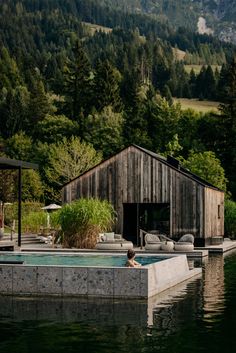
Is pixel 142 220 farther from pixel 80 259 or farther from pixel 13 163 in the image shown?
pixel 80 259

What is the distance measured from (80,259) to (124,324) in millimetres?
9713

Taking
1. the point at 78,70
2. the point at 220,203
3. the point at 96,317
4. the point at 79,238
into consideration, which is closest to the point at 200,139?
the point at 78,70

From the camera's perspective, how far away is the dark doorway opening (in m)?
38.9

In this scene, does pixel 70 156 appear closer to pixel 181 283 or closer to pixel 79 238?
pixel 79 238

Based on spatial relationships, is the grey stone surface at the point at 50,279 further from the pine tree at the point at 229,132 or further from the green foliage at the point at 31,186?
the pine tree at the point at 229,132

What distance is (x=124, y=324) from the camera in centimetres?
1282

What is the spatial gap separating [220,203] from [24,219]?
1247 centimetres

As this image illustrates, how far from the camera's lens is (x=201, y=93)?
468 ft

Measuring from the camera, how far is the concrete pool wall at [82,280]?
15.9m

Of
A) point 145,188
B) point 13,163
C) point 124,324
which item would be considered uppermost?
point 13,163

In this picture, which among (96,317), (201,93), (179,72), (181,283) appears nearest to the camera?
(96,317)

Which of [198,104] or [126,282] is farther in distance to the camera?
[198,104]

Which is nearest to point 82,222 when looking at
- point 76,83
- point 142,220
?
point 142,220

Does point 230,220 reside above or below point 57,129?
below
